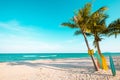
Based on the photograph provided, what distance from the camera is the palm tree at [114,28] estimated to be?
12.7 metres

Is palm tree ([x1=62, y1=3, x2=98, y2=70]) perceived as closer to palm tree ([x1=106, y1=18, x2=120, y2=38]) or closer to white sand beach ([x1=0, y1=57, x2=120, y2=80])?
white sand beach ([x1=0, y1=57, x2=120, y2=80])

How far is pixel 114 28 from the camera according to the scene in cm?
1313

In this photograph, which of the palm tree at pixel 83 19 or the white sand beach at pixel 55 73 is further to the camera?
the palm tree at pixel 83 19

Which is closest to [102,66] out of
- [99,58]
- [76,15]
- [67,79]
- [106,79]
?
[99,58]

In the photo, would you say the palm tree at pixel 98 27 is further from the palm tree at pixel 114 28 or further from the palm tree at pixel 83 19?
the palm tree at pixel 83 19

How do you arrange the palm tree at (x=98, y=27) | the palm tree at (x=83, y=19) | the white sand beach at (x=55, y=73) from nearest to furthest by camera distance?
1. the white sand beach at (x=55, y=73)
2. the palm tree at (x=83, y=19)
3. the palm tree at (x=98, y=27)

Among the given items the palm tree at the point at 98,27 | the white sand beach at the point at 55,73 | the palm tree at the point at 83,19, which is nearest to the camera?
the white sand beach at the point at 55,73

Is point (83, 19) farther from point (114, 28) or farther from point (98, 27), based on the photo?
point (114, 28)

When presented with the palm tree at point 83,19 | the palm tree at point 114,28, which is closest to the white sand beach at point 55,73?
the palm tree at point 83,19

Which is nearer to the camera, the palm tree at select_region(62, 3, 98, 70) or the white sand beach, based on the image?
the white sand beach

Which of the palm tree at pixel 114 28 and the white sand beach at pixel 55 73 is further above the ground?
the palm tree at pixel 114 28

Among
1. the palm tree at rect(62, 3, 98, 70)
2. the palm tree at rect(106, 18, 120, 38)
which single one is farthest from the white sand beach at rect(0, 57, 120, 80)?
the palm tree at rect(106, 18, 120, 38)

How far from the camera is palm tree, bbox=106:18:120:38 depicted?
41.7ft

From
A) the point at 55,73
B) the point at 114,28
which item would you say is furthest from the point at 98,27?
the point at 55,73
